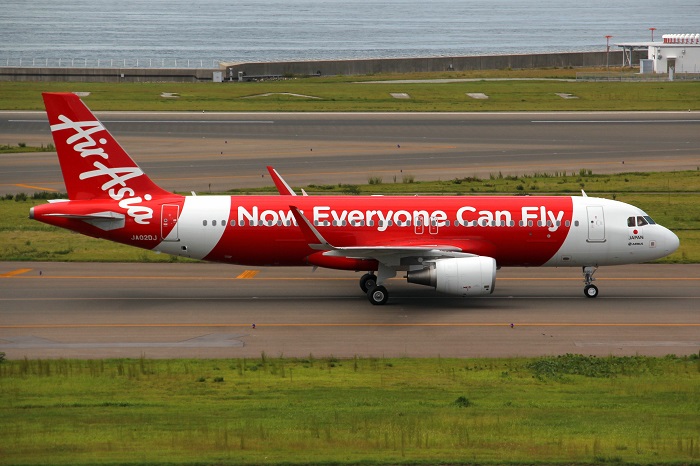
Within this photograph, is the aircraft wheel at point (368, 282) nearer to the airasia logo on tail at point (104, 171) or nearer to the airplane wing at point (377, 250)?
the airplane wing at point (377, 250)

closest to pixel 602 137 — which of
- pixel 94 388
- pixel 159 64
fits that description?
pixel 94 388

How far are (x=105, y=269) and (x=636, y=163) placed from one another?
131 ft

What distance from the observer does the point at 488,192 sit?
57.7 m

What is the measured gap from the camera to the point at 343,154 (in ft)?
237

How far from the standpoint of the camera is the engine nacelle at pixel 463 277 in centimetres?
3506

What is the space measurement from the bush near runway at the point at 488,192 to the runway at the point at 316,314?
6.09ft

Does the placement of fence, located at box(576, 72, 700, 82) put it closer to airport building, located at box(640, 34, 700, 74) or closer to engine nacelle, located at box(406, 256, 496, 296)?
airport building, located at box(640, 34, 700, 74)

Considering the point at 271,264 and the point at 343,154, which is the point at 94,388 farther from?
the point at 343,154

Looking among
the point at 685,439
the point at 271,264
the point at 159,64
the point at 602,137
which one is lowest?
the point at 685,439

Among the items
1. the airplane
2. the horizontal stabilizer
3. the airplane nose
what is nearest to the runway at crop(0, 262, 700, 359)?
the airplane

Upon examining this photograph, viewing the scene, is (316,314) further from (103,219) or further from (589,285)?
(589,285)

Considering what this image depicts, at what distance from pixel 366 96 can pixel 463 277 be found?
70.8 metres

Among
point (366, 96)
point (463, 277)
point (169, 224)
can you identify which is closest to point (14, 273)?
point (169, 224)

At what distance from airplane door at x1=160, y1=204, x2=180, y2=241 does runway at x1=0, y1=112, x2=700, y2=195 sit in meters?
22.5
